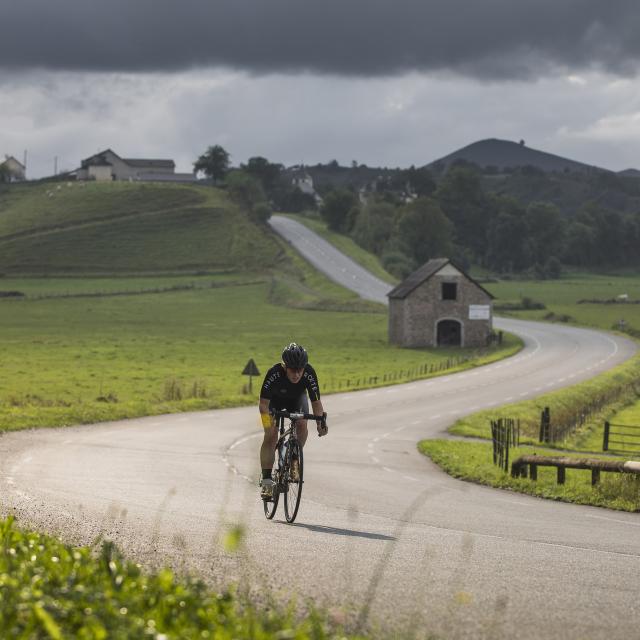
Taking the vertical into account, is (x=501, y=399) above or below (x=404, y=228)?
below

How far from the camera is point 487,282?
173750 mm

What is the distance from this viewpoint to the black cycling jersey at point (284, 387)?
13703mm

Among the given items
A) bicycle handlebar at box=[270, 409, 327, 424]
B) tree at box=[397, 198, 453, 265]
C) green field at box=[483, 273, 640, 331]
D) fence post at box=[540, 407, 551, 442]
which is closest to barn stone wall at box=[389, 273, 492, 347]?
green field at box=[483, 273, 640, 331]

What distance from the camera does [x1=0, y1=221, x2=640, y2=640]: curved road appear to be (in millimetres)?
8805

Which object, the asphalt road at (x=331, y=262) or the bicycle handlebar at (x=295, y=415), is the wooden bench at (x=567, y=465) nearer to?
the bicycle handlebar at (x=295, y=415)

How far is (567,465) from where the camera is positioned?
2000cm

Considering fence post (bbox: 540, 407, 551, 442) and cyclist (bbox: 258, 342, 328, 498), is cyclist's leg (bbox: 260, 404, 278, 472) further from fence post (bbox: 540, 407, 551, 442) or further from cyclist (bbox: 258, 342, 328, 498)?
fence post (bbox: 540, 407, 551, 442)

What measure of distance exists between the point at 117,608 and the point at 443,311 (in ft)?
256

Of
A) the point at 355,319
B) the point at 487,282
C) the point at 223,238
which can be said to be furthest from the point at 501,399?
the point at 487,282

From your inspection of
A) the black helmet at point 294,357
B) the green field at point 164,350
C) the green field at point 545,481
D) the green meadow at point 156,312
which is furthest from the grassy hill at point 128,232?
the black helmet at point 294,357

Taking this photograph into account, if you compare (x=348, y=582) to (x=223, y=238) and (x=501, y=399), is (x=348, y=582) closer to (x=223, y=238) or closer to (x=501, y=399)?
(x=501, y=399)

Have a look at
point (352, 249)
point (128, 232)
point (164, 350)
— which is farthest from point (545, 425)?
point (128, 232)

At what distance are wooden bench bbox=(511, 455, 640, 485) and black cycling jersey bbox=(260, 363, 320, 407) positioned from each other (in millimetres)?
7380

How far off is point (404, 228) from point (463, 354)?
92498 mm
